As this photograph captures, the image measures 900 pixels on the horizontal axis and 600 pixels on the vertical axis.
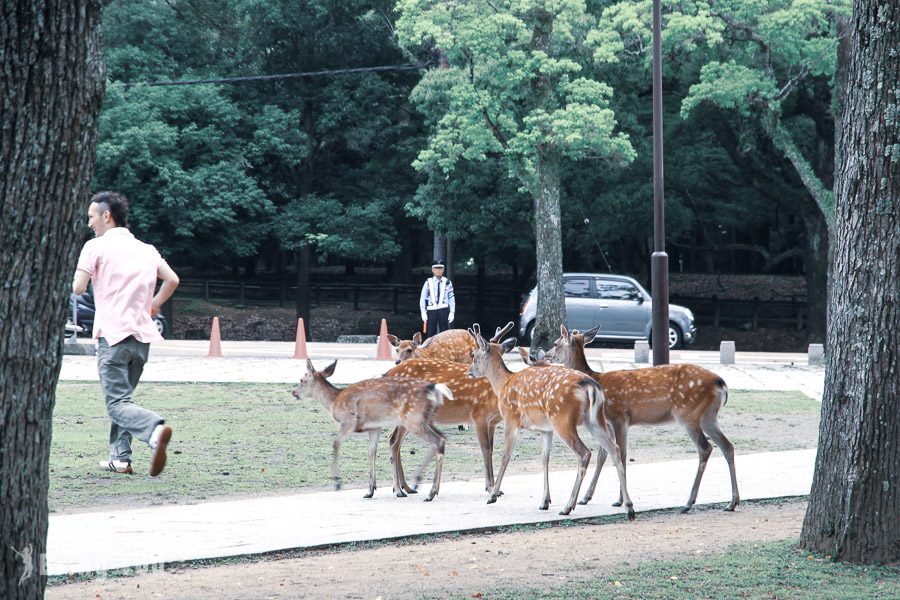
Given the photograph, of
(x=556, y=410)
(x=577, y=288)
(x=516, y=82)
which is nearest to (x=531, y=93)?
(x=516, y=82)

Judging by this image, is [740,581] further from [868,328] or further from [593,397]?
[593,397]

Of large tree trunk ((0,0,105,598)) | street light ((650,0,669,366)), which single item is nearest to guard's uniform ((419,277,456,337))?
street light ((650,0,669,366))

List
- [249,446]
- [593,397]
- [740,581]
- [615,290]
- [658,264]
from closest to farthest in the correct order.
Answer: [740,581] → [593,397] → [249,446] → [658,264] → [615,290]

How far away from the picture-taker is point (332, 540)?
747cm

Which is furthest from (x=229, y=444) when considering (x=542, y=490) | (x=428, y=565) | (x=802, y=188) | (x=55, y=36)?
(x=802, y=188)

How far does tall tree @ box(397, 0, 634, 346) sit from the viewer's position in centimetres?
2683

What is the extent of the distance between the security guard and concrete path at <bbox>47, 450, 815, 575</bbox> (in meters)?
11.1

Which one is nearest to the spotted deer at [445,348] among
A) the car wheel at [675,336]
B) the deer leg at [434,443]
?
the deer leg at [434,443]

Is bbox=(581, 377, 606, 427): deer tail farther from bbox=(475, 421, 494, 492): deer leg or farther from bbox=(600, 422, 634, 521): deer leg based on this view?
bbox=(475, 421, 494, 492): deer leg

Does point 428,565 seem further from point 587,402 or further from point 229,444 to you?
point 229,444

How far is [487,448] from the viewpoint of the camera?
367 inches

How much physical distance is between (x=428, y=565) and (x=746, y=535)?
210 cm

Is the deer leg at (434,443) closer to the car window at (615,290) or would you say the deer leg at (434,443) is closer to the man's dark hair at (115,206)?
the man's dark hair at (115,206)

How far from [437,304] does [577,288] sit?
918cm
